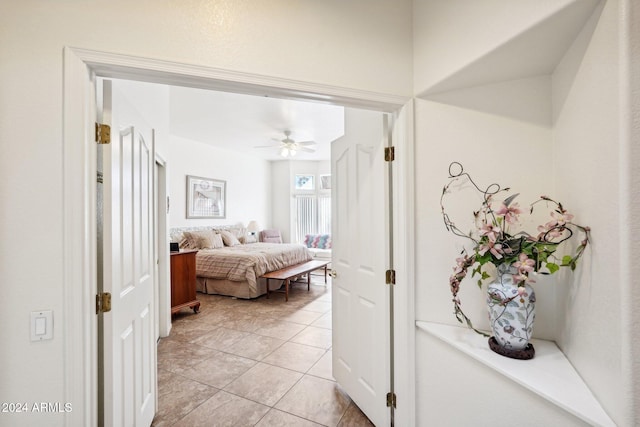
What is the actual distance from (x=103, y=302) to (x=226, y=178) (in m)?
5.84

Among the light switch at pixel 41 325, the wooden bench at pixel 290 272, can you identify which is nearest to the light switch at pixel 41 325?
the light switch at pixel 41 325

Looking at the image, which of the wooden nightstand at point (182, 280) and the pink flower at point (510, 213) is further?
the wooden nightstand at point (182, 280)

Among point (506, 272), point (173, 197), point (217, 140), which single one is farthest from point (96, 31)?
point (217, 140)

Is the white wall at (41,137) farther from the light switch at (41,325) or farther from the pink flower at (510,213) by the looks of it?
the pink flower at (510,213)

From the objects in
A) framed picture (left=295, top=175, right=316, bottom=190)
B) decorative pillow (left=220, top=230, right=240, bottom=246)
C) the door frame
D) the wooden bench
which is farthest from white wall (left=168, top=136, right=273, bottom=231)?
the door frame

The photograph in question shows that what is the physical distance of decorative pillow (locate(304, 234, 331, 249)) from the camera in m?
7.54

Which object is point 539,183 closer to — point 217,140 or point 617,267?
point 617,267

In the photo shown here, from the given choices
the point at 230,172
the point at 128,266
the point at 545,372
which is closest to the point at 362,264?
the point at 545,372

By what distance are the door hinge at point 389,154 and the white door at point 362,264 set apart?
38mm

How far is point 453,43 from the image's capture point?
1388 millimetres

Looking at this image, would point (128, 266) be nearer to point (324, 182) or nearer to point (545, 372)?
point (545, 372)

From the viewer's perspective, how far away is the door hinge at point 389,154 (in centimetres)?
164

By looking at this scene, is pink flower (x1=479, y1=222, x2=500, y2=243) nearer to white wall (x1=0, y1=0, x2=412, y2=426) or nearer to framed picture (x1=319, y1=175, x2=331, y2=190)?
white wall (x1=0, y1=0, x2=412, y2=426)

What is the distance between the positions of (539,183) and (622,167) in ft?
1.92
